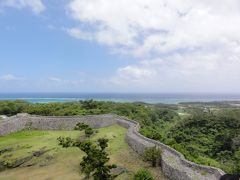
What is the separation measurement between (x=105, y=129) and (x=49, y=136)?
6809 mm

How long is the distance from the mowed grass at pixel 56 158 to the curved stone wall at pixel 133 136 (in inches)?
36.2

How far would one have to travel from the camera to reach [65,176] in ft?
80.6

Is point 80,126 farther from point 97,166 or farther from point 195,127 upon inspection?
point 195,127

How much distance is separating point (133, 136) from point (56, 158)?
22.7 ft

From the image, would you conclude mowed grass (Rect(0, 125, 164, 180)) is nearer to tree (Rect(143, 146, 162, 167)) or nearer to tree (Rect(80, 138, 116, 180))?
tree (Rect(143, 146, 162, 167))

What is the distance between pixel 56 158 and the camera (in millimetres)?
29547

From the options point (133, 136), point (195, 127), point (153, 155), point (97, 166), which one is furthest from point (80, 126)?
point (195, 127)

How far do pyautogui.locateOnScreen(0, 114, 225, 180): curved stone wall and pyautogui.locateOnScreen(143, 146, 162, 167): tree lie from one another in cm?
49

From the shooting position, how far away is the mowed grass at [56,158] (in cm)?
2478

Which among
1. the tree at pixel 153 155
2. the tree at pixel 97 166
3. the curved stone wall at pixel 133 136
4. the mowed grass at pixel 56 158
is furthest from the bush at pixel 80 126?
the tree at pixel 153 155

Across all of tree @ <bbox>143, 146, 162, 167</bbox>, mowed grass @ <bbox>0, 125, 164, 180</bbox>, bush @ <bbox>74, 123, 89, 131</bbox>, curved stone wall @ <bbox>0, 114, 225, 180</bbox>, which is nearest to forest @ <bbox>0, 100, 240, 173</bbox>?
curved stone wall @ <bbox>0, 114, 225, 180</bbox>

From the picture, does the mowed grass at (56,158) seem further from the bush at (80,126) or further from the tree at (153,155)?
the bush at (80,126)

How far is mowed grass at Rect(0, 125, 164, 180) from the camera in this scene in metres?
24.8

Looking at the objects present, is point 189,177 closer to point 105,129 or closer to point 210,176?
point 210,176
